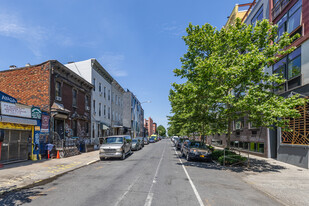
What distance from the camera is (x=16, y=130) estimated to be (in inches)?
548

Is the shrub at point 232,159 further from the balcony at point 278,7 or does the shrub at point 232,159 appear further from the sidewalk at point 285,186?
the balcony at point 278,7

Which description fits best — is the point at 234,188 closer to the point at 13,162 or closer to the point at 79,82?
the point at 13,162

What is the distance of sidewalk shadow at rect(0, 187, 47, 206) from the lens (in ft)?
20.2

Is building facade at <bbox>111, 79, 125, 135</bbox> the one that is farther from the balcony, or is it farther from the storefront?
the balcony

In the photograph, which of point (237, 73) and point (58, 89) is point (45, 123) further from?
point (237, 73)

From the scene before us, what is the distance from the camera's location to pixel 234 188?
803 centimetres

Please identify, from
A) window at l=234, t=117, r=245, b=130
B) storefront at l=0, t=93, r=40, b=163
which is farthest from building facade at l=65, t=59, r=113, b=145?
window at l=234, t=117, r=245, b=130

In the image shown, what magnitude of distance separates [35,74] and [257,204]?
18.7 m

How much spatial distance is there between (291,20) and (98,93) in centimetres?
2299

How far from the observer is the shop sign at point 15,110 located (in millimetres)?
12549

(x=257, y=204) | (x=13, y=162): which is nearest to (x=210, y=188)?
(x=257, y=204)

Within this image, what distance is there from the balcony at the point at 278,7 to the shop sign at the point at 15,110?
807 inches

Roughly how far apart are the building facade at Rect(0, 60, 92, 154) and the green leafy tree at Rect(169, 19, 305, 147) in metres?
10.8

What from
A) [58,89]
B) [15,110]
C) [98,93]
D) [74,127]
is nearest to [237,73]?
[15,110]
